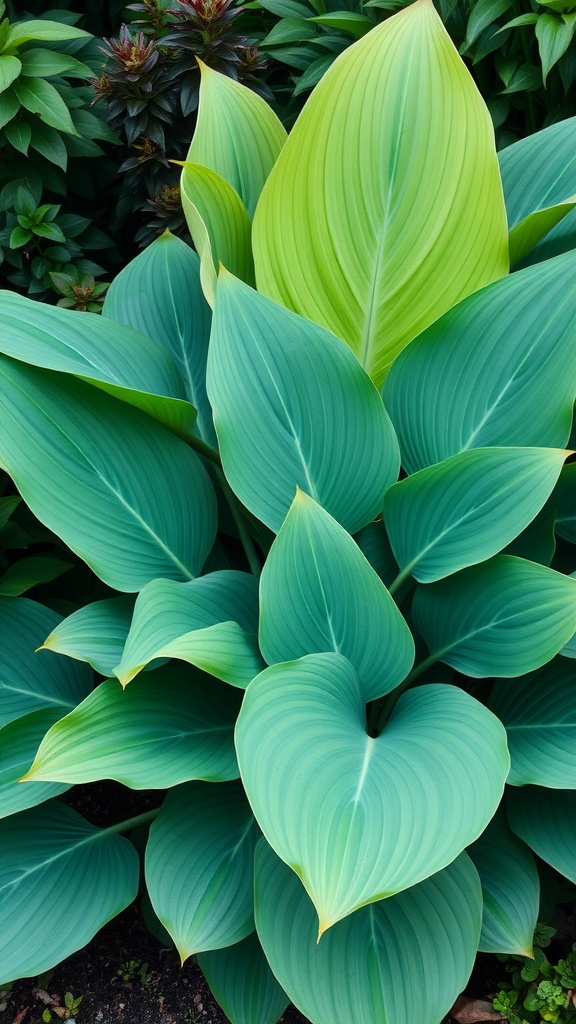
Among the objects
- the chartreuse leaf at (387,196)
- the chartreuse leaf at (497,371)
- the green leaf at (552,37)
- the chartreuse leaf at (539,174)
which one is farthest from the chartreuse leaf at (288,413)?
the green leaf at (552,37)

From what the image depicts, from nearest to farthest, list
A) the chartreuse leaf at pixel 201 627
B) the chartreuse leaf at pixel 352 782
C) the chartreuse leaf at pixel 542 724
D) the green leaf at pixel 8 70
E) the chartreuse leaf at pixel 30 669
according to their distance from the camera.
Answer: the chartreuse leaf at pixel 352 782
the chartreuse leaf at pixel 201 627
the chartreuse leaf at pixel 542 724
the chartreuse leaf at pixel 30 669
the green leaf at pixel 8 70

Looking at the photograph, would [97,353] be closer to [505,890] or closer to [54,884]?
[54,884]

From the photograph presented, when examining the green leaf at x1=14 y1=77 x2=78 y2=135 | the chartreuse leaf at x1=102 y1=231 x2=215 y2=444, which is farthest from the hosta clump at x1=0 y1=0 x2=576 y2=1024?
the green leaf at x1=14 y1=77 x2=78 y2=135

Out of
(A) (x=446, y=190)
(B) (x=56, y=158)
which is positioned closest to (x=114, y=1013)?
(A) (x=446, y=190)

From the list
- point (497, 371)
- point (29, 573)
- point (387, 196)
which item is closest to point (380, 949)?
point (497, 371)

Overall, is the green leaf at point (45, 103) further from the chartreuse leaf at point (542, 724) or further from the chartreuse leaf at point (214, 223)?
the chartreuse leaf at point (542, 724)

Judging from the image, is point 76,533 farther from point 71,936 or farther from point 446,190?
point 446,190
